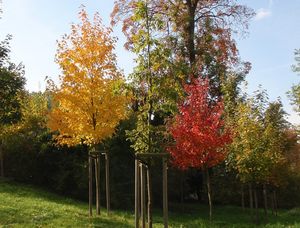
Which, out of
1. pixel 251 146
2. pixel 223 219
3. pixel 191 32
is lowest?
pixel 223 219

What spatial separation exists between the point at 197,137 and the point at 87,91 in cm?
536

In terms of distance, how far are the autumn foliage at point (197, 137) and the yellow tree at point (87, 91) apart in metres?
3.30

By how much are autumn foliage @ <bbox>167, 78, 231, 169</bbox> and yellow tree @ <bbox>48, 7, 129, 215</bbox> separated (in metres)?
3.30

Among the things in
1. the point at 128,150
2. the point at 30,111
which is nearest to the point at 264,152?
the point at 128,150

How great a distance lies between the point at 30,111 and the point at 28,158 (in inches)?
140

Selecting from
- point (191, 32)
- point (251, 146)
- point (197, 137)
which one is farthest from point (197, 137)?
point (191, 32)

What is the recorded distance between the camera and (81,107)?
14.6 m

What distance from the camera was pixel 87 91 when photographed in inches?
577

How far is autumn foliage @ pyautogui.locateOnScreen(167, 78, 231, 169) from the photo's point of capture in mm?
17297

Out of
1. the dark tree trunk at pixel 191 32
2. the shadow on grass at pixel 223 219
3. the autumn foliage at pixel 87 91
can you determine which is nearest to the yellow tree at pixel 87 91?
the autumn foliage at pixel 87 91

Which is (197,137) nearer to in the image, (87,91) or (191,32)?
(87,91)

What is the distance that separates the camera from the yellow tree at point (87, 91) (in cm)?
1465

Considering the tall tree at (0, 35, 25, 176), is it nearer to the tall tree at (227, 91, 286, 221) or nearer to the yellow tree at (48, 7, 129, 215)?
the yellow tree at (48, 7, 129, 215)

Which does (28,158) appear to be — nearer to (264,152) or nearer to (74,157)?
(74,157)
